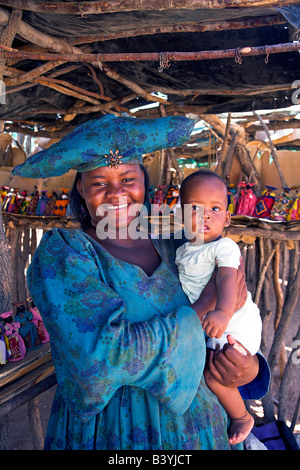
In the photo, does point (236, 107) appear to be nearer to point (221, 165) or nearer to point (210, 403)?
point (221, 165)

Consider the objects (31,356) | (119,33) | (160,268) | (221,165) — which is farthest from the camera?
(221,165)

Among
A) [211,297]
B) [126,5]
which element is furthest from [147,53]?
[211,297]

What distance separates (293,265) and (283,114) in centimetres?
438

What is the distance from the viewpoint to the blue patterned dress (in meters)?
1.16

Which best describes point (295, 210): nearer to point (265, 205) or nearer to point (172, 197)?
point (265, 205)

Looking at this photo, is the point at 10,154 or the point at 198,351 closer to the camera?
the point at 198,351

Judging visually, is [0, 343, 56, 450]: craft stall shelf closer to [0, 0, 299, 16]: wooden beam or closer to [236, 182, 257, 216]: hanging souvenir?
[0, 0, 299, 16]: wooden beam

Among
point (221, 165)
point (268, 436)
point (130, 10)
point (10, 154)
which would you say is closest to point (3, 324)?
point (130, 10)

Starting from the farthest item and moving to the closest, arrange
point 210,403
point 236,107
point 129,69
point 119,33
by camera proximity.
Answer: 1. point 236,107
2. point 129,69
3. point 119,33
4. point 210,403

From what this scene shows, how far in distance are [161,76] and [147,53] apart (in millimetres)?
890

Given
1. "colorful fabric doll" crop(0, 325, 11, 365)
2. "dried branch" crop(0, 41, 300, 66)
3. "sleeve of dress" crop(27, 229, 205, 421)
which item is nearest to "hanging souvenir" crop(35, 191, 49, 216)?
"dried branch" crop(0, 41, 300, 66)

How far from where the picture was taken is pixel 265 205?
439 cm

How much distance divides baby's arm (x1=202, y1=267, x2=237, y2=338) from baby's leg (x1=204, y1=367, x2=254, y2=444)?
0.23 metres

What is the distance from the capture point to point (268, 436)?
3.19 m
